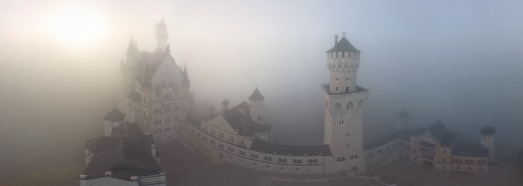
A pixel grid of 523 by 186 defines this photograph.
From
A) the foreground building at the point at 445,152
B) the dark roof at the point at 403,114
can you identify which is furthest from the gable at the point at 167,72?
the foreground building at the point at 445,152

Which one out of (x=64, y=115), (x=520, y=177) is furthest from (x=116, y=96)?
(x=520, y=177)

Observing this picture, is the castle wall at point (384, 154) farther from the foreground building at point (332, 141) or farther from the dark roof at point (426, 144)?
the dark roof at point (426, 144)

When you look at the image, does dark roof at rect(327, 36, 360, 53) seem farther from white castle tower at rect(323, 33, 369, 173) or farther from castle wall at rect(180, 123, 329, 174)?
castle wall at rect(180, 123, 329, 174)

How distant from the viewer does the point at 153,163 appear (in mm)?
29984

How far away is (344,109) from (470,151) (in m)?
11.7

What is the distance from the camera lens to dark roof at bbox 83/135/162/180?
27750 mm

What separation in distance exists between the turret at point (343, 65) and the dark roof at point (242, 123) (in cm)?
783

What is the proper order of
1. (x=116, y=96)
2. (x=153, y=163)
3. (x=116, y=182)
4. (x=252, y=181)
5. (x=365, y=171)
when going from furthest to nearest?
(x=116, y=96) < (x=365, y=171) < (x=252, y=181) < (x=153, y=163) < (x=116, y=182)

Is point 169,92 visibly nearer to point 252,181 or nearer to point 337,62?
point 252,181

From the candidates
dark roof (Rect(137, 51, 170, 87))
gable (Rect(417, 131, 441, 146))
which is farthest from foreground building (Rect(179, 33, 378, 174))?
dark roof (Rect(137, 51, 170, 87))

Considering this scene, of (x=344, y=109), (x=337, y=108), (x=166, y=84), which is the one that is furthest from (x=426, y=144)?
(x=166, y=84)

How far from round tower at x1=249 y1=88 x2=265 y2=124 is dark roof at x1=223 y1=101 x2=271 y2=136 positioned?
692 millimetres

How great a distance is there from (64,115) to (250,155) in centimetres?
2151

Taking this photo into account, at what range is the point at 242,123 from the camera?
4025cm
